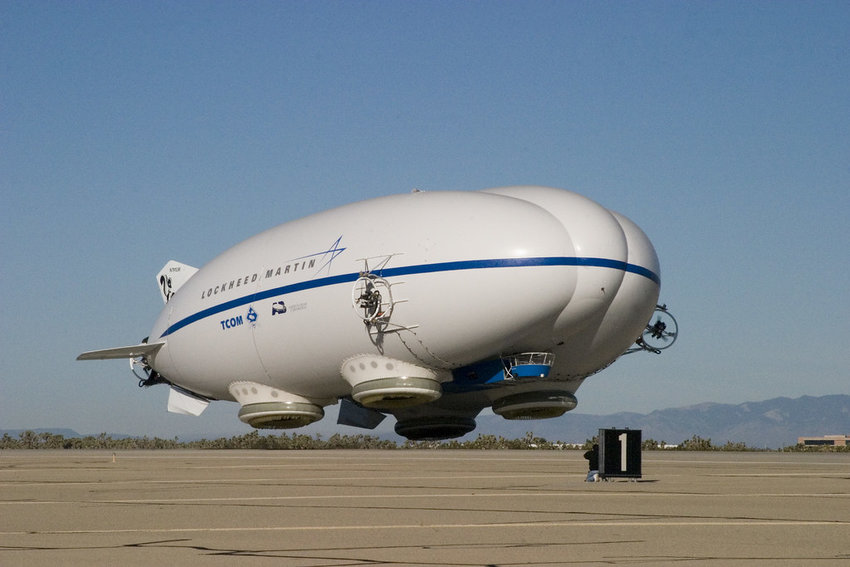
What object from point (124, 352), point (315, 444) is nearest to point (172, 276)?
point (124, 352)

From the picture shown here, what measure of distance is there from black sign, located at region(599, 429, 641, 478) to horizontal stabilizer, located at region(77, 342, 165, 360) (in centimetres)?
1956

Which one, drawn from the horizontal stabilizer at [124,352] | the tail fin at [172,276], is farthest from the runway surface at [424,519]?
the tail fin at [172,276]

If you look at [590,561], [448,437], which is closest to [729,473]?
[448,437]

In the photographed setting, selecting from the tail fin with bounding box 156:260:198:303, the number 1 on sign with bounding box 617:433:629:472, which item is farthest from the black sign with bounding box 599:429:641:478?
the tail fin with bounding box 156:260:198:303

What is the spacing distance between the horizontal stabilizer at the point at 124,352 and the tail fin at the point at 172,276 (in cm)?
494

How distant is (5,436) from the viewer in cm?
5669

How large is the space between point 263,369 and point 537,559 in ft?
74.4

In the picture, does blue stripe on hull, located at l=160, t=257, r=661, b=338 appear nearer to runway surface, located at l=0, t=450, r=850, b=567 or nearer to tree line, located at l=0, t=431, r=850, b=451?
runway surface, located at l=0, t=450, r=850, b=567

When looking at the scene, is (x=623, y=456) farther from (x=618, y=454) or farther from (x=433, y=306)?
(x=433, y=306)

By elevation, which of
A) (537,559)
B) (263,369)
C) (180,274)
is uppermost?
(180,274)

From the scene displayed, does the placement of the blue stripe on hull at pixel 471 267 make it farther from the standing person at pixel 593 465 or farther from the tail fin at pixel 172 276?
the tail fin at pixel 172 276

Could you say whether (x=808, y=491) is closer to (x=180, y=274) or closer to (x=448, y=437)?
(x=448, y=437)

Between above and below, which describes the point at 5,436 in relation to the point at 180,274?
below

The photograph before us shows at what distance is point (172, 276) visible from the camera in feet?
144
